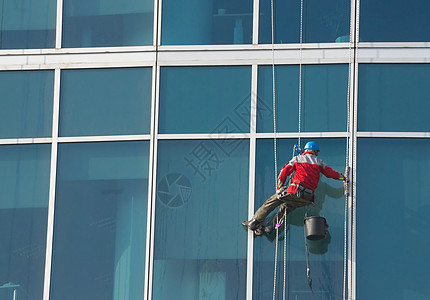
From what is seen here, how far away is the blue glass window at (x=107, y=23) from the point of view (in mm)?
15148

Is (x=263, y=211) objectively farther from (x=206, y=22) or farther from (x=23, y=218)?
(x=23, y=218)

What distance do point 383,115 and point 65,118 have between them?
4.29 metres

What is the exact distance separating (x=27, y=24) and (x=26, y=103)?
3.92ft

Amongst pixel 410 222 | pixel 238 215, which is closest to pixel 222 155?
pixel 238 215

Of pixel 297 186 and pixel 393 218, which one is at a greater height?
pixel 297 186

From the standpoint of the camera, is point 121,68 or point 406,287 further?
point 121,68

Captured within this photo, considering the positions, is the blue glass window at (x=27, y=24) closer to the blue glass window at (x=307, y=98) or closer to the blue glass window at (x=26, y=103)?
the blue glass window at (x=26, y=103)

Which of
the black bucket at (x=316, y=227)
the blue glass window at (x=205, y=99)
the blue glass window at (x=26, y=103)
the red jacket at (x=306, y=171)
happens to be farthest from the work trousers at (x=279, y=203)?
the blue glass window at (x=26, y=103)

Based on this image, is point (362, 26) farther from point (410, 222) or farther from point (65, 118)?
point (65, 118)

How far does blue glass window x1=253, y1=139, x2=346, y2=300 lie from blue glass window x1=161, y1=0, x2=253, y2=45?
5.34ft

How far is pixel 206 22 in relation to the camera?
1509 centimetres

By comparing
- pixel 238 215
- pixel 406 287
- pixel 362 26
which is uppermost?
pixel 362 26

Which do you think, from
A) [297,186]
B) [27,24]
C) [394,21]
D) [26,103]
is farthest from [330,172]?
[27,24]

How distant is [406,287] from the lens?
45.3ft
